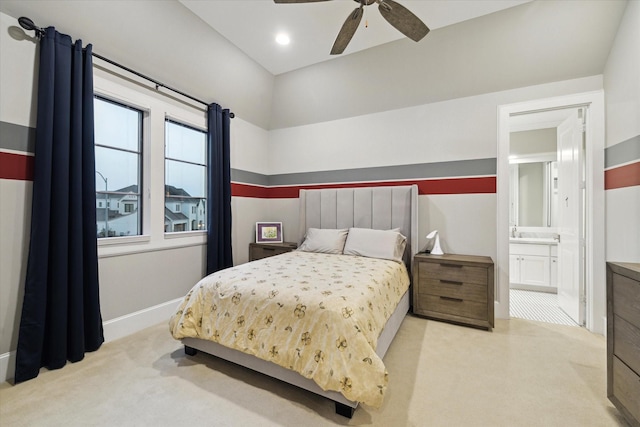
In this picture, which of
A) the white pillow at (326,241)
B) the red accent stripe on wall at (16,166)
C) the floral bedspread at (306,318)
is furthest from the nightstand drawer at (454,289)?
the red accent stripe on wall at (16,166)

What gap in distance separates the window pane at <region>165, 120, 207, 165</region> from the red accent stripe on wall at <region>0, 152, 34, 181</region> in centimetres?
122

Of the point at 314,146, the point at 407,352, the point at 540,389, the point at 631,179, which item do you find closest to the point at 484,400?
the point at 540,389

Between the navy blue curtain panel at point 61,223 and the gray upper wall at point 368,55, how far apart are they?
1.06 feet

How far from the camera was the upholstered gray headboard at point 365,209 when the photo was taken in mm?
3285

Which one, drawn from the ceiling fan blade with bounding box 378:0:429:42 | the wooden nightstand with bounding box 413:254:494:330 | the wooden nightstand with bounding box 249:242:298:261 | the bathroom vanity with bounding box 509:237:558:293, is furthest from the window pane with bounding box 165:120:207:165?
the bathroom vanity with bounding box 509:237:558:293

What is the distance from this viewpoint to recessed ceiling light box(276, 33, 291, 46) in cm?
292

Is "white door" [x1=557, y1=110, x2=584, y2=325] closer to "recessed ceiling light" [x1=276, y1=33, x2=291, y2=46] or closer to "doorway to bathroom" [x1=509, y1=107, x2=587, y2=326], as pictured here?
"doorway to bathroom" [x1=509, y1=107, x2=587, y2=326]

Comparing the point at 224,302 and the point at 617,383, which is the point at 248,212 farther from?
the point at 617,383

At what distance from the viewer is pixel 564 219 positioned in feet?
10.8

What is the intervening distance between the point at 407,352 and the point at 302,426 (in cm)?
116

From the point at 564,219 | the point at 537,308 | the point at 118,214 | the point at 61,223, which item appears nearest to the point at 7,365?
the point at 61,223

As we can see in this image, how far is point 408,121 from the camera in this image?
11.5ft

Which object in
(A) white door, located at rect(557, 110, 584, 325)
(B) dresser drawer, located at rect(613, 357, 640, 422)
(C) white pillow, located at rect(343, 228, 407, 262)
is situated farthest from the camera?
(C) white pillow, located at rect(343, 228, 407, 262)

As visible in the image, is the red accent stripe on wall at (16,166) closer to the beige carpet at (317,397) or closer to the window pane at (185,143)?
the window pane at (185,143)
